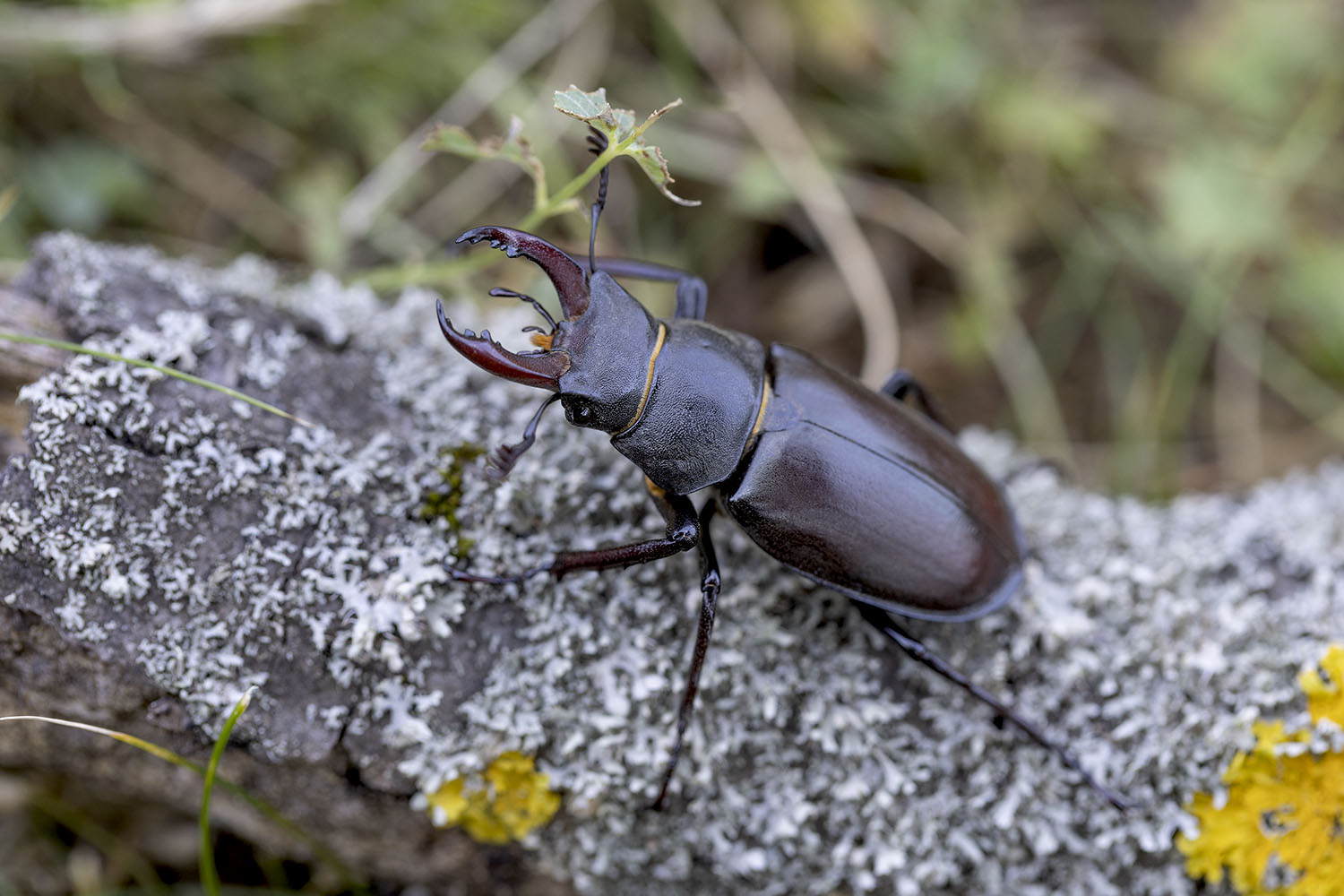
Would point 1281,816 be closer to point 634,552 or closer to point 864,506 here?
point 864,506

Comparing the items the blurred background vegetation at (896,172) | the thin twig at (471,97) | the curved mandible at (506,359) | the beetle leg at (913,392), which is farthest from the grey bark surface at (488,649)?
the blurred background vegetation at (896,172)

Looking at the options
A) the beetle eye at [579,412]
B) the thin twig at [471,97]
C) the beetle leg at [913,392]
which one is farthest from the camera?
the thin twig at [471,97]

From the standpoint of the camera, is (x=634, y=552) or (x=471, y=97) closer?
(x=634, y=552)

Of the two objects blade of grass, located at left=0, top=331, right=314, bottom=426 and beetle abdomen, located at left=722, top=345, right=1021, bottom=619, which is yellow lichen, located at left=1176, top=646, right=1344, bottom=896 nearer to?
beetle abdomen, located at left=722, top=345, right=1021, bottom=619

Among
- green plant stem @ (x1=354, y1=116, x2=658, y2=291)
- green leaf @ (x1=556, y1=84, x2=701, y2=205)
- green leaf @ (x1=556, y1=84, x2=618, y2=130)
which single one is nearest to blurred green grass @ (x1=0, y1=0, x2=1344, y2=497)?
green plant stem @ (x1=354, y1=116, x2=658, y2=291)

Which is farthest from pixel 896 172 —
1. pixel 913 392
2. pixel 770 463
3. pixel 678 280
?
pixel 770 463

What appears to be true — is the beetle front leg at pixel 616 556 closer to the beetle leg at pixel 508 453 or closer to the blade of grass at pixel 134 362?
the beetle leg at pixel 508 453

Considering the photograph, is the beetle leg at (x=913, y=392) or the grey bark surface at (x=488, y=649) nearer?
the grey bark surface at (x=488, y=649)

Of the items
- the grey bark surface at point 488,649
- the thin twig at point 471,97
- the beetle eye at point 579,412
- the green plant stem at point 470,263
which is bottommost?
the grey bark surface at point 488,649
